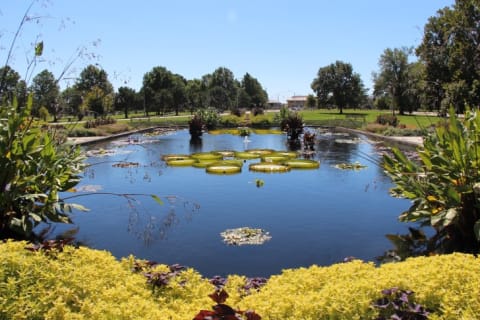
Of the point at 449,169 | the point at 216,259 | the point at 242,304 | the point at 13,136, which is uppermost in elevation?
the point at 13,136

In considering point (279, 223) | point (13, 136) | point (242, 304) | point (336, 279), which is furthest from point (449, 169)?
point (13, 136)

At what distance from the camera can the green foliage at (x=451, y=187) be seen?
5.29 metres

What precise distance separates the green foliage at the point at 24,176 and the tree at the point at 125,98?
174ft

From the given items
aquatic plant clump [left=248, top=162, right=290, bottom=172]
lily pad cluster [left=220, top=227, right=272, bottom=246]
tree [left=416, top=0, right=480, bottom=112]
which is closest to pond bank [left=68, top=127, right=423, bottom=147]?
aquatic plant clump [left=248, top=162, right=290, bottom=172]

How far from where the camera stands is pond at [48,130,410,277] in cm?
562

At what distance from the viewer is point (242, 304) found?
2.54m

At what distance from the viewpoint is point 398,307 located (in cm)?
226

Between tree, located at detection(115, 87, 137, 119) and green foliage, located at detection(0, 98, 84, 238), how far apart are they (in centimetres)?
5289

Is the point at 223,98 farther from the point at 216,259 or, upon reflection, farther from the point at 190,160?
the point at 216,259

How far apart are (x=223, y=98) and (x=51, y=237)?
6897 cm

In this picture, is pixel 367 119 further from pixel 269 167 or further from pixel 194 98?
pixel 194 98

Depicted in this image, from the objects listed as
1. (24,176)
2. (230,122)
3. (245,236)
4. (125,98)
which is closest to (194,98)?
(125,98)

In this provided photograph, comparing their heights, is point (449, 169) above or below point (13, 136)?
below

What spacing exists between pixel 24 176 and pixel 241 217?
347 centimetres
